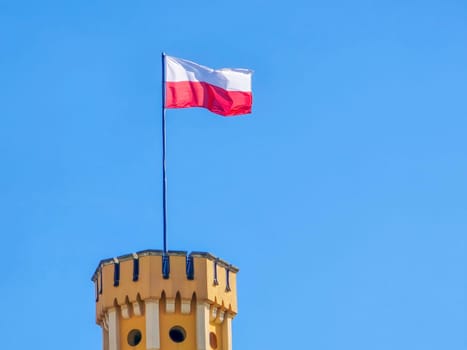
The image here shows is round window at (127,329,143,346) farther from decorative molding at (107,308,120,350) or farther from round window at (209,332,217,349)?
round window at (209,332,217,349)

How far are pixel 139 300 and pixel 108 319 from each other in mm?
1886

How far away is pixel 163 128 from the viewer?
81938 mm

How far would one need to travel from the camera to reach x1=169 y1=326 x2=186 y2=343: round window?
7793cm

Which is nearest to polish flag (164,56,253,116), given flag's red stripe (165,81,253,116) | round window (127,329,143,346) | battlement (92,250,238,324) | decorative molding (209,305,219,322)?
flag's red stripe (165,81,253,116)

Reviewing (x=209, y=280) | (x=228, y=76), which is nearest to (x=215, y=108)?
(x=228, y=76)

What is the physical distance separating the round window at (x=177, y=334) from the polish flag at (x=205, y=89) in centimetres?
857

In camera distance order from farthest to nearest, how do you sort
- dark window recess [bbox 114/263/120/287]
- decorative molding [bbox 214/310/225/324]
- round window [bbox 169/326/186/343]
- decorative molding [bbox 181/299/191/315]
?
decorative molding [bbox 214/310/225/324] < dark window recess [bbox 114/263/120/287] < decorative molding [bbox 181/299/191/315] < round window [bbox 169/326/186/343]

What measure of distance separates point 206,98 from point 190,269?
6.70 meters

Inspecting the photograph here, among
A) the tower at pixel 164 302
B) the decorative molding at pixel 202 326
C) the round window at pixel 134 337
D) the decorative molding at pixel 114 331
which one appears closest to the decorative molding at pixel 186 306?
the tower at pixel 164 302

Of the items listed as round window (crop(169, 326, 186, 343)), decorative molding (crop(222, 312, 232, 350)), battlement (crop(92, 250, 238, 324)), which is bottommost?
round window (crop(169, 326, 186, 343))

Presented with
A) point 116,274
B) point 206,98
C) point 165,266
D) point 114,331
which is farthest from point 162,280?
point 206,98

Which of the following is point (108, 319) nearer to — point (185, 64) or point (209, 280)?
point (209, 280)

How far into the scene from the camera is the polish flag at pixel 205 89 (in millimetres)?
81188

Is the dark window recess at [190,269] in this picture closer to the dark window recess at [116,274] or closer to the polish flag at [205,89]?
the dark window recess at [116,274]
